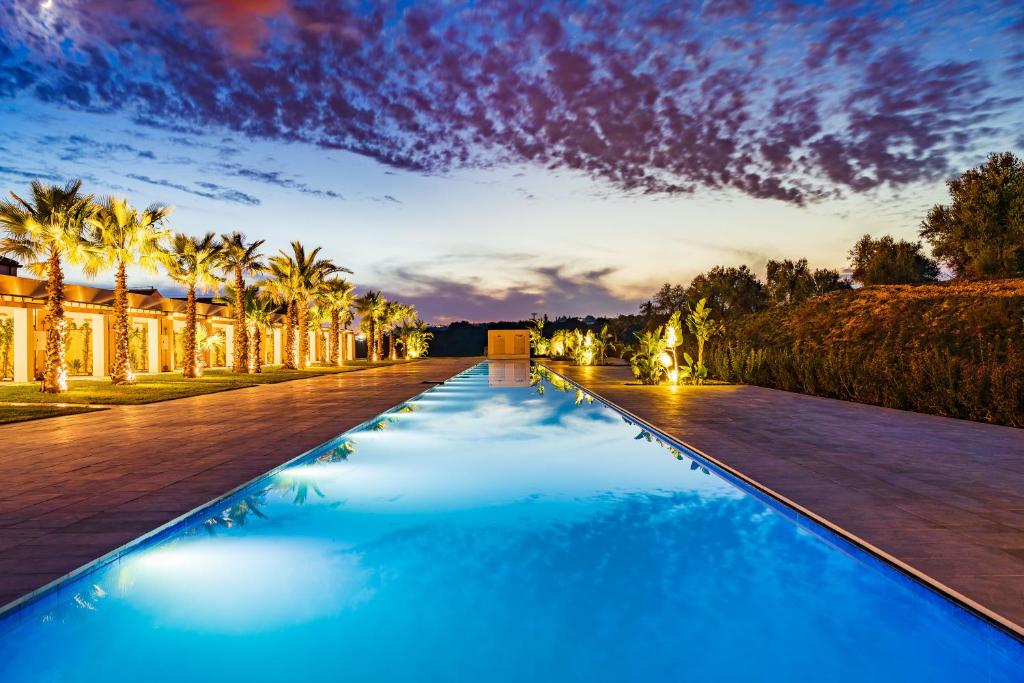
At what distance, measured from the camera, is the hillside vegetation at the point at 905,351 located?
10.2m

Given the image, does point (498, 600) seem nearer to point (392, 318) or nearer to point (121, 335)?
point (121, 335)

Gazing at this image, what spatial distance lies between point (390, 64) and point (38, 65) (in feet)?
29.5

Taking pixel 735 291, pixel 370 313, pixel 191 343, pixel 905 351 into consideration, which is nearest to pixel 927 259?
pixel 735 291

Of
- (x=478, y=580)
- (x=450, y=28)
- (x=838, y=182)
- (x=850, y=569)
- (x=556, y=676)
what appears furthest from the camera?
(x=838, y=182)

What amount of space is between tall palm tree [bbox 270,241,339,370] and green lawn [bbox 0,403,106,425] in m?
17.1

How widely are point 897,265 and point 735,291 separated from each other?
12728 mm

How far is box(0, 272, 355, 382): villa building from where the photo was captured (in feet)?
70.2

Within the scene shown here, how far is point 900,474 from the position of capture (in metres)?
5.87

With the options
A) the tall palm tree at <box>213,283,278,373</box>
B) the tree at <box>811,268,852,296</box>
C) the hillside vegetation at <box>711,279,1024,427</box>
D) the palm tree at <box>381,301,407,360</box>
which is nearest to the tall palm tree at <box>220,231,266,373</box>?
the tall palm tree at <box>213,283,278,373</box>

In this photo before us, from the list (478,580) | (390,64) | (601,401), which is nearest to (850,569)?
(478,580)

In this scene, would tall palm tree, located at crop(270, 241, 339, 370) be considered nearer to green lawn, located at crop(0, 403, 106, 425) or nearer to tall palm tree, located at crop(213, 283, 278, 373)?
tall palm tree, located at crop(213, 283, 278, 373)

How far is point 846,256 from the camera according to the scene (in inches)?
1522

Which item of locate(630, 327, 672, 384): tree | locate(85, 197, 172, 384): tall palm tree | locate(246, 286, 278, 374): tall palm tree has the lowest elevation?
locate(630, 327, 672, 384): tree

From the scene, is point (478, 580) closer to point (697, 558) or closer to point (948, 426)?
point (697, 558)
